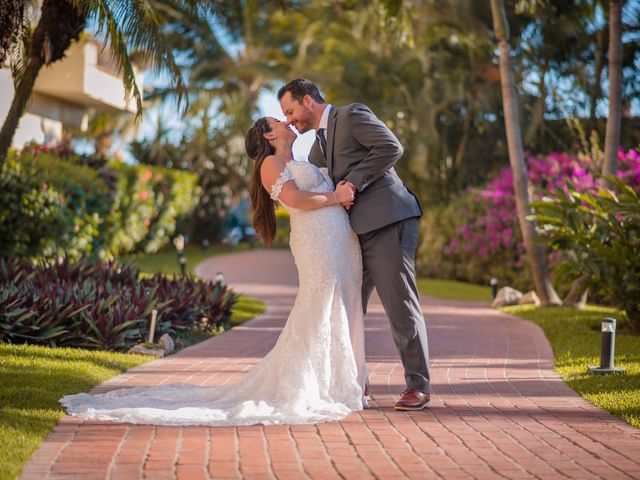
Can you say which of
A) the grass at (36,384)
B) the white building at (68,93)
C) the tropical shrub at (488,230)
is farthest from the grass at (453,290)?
the grass at (36,384)

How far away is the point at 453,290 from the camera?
2014cm

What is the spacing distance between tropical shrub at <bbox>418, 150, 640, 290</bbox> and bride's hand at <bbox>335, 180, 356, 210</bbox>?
451 inches

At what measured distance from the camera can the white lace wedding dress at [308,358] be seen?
6.42 meters

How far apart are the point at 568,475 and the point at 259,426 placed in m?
1.91

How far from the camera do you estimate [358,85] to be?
88.8 ft

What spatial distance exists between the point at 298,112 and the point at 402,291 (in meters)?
1.38

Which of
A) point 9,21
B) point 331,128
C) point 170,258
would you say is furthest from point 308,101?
point 170,258

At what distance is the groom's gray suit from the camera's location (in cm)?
670

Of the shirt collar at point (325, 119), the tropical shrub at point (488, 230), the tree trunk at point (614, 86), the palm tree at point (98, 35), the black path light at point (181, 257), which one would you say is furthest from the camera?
the tropical shrub at point (488, 230)

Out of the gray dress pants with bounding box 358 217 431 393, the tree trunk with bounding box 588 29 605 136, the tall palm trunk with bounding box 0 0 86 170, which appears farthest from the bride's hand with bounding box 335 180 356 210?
the tree trunk with bounding box 588 29 605 136

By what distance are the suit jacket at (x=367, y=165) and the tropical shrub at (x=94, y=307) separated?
3537mm

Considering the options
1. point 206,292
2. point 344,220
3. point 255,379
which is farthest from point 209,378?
point 206,292

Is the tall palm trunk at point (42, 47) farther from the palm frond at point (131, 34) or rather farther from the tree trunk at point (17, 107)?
the palm frond at point (131, 34)

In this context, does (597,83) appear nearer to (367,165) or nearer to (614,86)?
(614,86)
